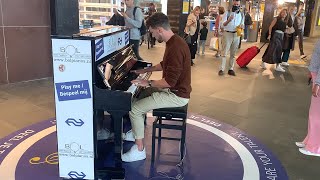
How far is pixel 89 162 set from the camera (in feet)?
8.43

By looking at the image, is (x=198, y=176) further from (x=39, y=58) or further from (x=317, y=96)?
(x=39, y=58)

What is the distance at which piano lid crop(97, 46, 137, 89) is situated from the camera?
2.59 m

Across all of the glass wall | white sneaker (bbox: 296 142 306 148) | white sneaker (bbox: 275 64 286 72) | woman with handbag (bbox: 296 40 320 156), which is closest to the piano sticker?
woman with handbag (bbox: 296 40 320 156)

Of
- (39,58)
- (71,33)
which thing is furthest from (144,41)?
(71,33)

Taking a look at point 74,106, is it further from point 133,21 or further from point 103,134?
point 133,21

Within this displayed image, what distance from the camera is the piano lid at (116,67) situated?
2592mm

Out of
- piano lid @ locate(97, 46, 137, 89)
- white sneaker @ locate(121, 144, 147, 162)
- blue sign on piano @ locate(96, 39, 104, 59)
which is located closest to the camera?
blue sign on piano @ locate(96, 39, 104, 59)

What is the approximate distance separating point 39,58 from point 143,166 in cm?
377

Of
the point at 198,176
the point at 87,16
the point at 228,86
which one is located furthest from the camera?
the point at 87,16

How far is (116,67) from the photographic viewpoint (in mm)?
2898

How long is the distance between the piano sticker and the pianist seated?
0.49m

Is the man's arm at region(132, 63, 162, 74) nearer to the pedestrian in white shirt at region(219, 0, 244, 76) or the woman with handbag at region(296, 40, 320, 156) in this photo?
the woman with handbag at region(296, 40, 320, 156)

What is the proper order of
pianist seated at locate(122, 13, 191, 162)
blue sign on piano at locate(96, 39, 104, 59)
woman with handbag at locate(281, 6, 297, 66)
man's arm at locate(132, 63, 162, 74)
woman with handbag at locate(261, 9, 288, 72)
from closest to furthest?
blue sign on piano at locate(96, 39, 104, 59) < pianist seated at locate(122, 13, 191, 162) < man's arm at locate(132, 63, 162, 74) < woman with handbag at locate(261, 9, 288, 72) < woman with handbag at locate(281, 6, 297, 66)

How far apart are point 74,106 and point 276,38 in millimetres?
5653
